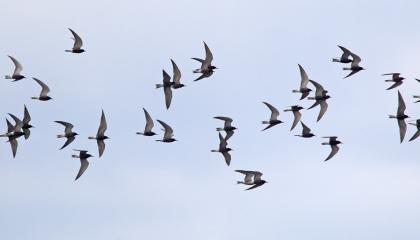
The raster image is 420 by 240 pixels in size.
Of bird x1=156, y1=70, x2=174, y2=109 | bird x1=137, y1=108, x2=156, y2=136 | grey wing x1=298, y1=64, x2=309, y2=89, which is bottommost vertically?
bird x1=137, y1=108, x2=156, y2=136

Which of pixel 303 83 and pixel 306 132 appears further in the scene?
pixel 306 132

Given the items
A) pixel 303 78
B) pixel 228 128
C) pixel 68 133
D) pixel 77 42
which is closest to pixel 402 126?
pixel 303 78

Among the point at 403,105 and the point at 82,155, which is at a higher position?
the point at 403,105

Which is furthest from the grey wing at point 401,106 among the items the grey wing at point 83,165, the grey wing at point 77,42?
the grey wing at point 77,42

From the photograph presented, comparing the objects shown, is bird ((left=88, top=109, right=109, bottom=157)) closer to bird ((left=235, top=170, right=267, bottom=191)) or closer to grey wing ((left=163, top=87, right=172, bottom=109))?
grey wing ((left=163, top=87, right=172, bottom=109))

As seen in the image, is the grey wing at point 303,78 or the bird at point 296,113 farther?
the bird at point 296,113

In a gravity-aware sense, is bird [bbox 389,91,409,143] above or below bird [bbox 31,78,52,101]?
above

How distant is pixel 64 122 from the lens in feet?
415

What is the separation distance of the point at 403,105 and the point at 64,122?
28704 millimetres

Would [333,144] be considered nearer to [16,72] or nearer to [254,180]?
[254,180]

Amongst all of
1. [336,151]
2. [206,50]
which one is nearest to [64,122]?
[206,50]

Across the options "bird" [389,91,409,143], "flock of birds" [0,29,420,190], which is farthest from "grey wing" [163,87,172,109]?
"bird" [389,91,409,143]

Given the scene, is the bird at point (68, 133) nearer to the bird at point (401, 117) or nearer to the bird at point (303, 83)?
the bird at point (303, 83)

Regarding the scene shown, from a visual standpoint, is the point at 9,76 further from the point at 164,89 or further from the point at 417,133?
the point at 417,133
